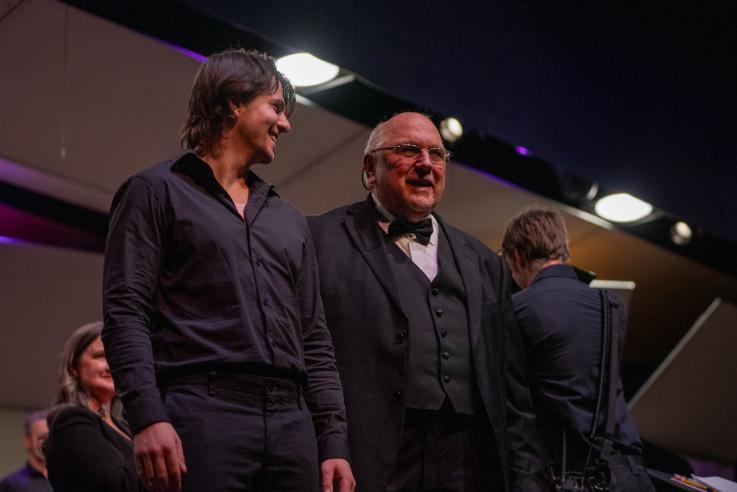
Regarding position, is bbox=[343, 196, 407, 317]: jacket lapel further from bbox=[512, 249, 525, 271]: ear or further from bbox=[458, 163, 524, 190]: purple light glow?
bbox=[458, 163, 524, 190]: purple light glow

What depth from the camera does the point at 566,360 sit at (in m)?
2.91

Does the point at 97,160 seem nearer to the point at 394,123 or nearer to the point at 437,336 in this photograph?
the point at 394,123

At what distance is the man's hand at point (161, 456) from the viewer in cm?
171

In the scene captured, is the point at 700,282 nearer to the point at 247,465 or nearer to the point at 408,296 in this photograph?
the point at 408,296

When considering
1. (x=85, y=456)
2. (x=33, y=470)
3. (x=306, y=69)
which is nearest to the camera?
(x=85, y=456)

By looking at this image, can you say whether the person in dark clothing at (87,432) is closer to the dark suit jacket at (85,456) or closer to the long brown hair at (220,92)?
the dark suit jacket at (85,456)

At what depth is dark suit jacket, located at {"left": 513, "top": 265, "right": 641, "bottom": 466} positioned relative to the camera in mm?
2848

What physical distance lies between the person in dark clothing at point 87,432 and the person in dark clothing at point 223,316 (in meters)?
0.70

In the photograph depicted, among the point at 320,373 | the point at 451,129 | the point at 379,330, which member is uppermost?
the point at 451,129

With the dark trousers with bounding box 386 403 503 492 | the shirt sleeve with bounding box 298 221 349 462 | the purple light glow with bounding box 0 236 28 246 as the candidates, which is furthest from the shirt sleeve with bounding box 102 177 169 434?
the purple light glow with bounding box 0 236 28 246

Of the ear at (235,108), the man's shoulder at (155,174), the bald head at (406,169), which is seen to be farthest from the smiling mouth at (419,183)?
the man's shoulder at (155,174)

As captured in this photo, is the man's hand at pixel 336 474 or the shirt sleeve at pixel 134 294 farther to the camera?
the man's hand at pixel 336 474

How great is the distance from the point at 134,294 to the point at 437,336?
0.80 m

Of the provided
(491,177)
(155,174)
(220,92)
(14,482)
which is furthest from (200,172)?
(491,177)
